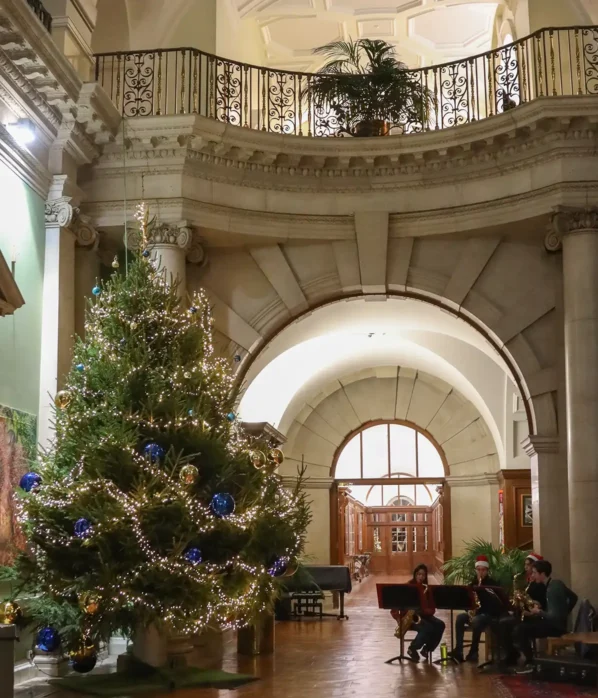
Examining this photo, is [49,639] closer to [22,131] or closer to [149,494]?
[149,494]

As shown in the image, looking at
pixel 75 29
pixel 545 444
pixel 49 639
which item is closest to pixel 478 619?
pixel 545 444

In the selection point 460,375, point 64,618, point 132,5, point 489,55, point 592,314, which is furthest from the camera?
point 460,375

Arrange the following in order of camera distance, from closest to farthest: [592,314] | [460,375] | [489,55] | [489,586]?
[489,586] → [592,314] → [489,55] → [460,375]

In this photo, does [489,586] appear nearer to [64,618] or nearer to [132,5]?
[64,618]

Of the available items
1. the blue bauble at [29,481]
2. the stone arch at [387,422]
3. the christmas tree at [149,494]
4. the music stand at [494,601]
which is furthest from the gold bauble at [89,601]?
the stone arch at [387,422]

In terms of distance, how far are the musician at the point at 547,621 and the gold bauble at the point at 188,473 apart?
3.97 metres

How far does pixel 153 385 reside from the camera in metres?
9.91

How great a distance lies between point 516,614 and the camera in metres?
10.9

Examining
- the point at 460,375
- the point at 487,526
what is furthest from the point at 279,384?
the point at 487,526

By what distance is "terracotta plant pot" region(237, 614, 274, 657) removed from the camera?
12016 millimetres

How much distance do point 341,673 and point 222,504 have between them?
2.59 metres

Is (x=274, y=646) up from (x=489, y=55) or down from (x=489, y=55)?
down

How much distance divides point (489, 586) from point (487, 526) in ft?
38.8

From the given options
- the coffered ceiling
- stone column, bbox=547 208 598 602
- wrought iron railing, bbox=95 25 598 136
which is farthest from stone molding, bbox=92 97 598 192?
the coffered ceiling
